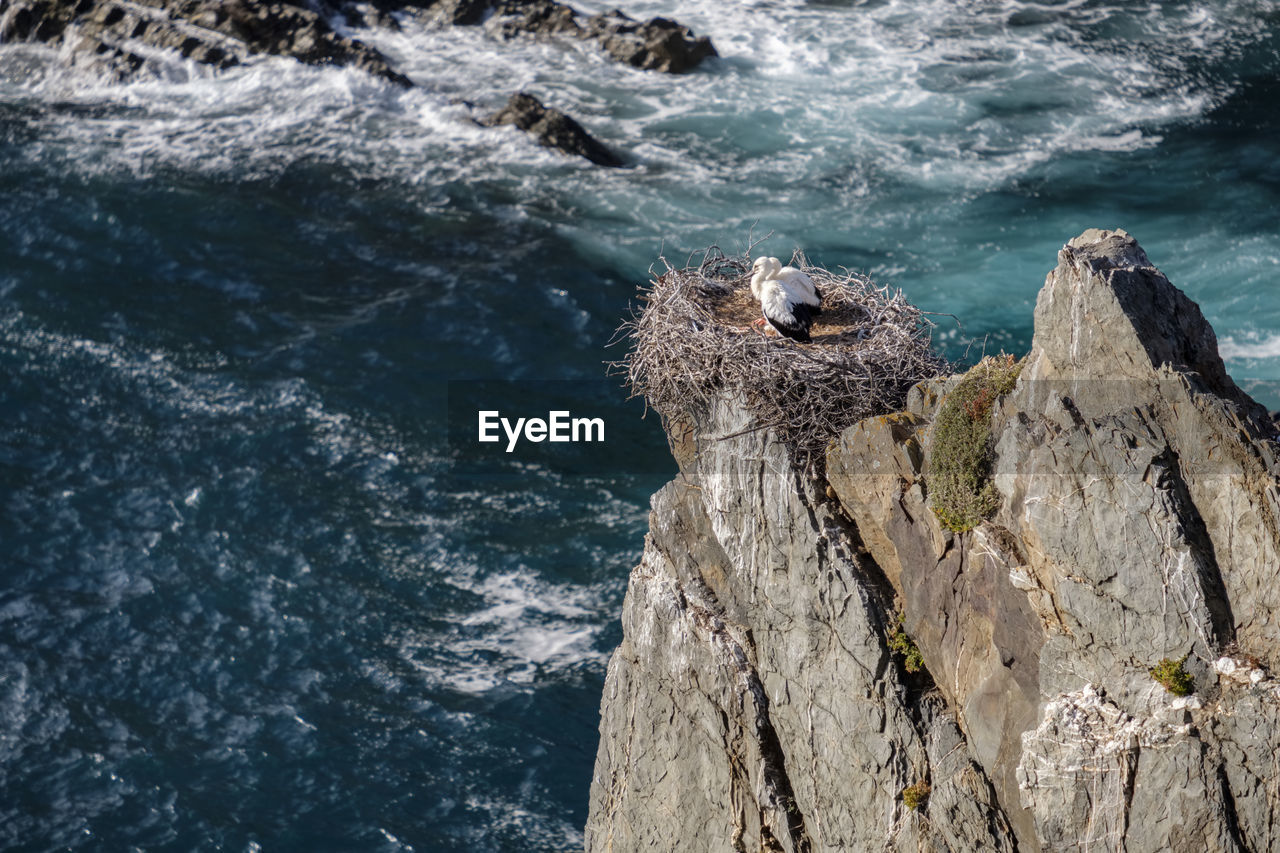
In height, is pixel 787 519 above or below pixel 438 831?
above

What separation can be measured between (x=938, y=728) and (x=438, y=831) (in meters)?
12.6

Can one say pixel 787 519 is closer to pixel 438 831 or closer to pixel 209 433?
pixel 438 831

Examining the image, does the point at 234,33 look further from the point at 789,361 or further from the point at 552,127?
the point at 789,361

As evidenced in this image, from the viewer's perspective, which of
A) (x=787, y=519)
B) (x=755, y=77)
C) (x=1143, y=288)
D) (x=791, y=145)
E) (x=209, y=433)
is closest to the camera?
(x=1143, y=288)

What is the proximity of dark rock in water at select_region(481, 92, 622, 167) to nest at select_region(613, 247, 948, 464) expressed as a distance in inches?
1048

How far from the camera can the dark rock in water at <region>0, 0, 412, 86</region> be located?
44.5 meters

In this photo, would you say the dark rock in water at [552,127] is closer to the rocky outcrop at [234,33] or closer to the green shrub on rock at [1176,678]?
the rocky outcrop at [234,33]

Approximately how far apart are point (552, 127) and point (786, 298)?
28.8m

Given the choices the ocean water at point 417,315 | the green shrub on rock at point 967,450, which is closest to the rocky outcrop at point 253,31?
the ocean water at point 417,315

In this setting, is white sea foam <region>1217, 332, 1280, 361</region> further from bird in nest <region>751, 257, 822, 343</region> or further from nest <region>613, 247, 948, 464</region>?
bird in nest <region>751, 257, 822, 343</region>

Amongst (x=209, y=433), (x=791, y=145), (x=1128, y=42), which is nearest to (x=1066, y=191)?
(x=791, y=145)

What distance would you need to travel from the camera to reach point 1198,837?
10.2 m

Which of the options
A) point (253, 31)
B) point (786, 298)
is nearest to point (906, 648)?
point (786, 298)

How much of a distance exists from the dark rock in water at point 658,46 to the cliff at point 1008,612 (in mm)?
34569
